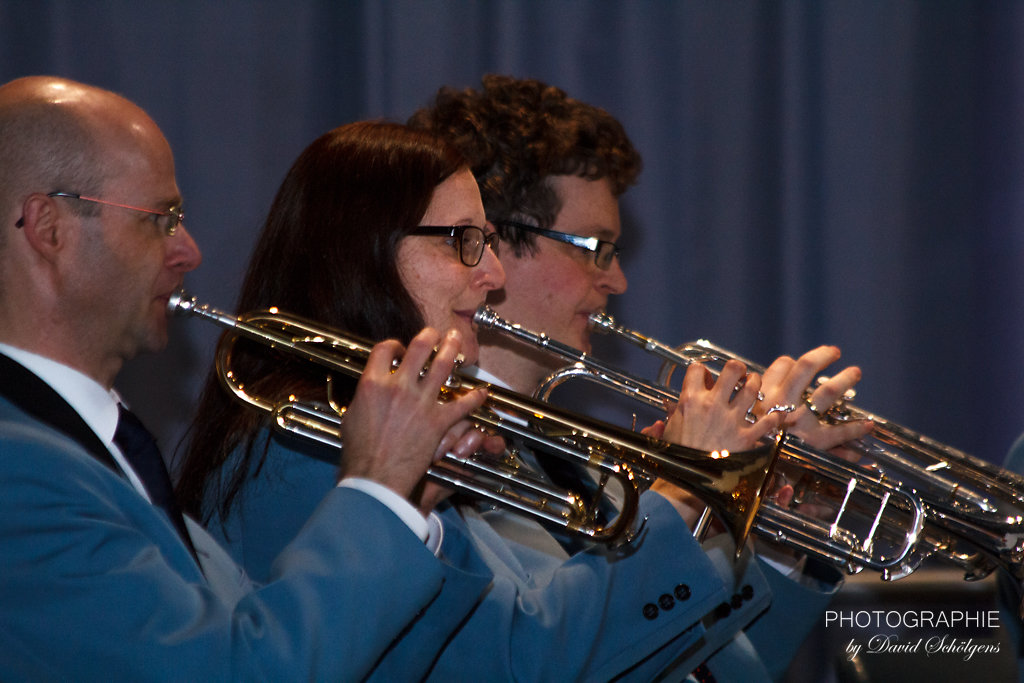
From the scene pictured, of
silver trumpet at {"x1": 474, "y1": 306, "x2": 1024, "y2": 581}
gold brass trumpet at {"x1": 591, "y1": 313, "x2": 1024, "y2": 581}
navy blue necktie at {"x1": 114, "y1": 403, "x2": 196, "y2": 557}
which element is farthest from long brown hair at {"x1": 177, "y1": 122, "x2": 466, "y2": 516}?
gold brass trumpet at {"x1": 591, "y1": 313, "x2": 1024, "y2": 581}

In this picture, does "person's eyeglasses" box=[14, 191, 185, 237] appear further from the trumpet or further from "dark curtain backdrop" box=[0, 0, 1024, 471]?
"dark curtain backdrop" box=[0, 0, 1024, 471]

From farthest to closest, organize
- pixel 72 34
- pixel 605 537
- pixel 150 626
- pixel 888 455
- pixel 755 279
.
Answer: pixel 755 279
pixel 72 34
pixel 888 455
pixel 605 537
pixel 150 626

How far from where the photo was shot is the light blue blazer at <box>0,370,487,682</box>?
1.00 metres

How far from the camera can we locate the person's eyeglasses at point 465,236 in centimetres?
159

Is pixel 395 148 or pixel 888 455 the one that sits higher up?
pixel 395 148

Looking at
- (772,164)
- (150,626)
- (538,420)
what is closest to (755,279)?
(772,164)

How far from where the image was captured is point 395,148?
1.62 meters

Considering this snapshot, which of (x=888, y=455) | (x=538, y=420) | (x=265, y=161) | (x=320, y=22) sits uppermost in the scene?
(x=320, y=22)

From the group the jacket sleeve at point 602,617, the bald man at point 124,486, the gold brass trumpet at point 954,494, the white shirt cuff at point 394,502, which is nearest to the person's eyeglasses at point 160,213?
the bald man at point 124,486

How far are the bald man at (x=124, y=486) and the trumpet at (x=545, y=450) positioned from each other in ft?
0.43

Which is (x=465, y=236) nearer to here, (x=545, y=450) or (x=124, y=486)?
(x=545, y=450)

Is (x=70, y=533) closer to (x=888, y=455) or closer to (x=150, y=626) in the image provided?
(x=150, y=626)

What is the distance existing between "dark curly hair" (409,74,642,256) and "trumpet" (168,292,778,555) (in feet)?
2.17

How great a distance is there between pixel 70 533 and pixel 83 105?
1.89 ft
